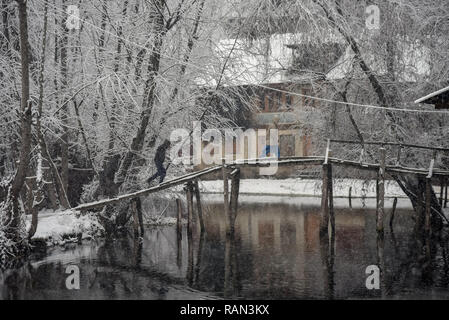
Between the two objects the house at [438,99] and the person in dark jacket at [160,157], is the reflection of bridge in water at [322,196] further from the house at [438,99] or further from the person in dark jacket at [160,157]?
the house at [438,99]

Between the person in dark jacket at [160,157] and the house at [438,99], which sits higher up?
the house at [438,99]

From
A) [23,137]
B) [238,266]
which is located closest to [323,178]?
[238,266]

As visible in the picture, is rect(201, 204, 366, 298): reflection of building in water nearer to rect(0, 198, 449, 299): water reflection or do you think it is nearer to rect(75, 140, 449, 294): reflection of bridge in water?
rect(0, 198, 449, 299): water reflection

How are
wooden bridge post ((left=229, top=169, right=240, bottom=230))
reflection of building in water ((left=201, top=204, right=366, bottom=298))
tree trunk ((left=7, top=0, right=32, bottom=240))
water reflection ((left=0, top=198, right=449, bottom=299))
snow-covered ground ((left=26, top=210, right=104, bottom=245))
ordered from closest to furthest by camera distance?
water reflection ((left=0, top=198, right=449, bottom=299))
reflection of building in water ((left=201, top=204, right=366, bottom=298))
tree trunk ((left=7, top=0, right=32, bottom=240))
snow-covered ground ((left=26, top=210, right=104, bottom=245))
wooden bridge post ((left=229, top=169, right=240, bottom=230))

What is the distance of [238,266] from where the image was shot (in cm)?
1269

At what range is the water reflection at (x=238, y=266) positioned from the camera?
34.2 feet

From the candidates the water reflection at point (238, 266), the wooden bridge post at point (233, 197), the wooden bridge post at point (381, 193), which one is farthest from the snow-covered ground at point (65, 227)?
the wooden bridge post at point (381, 193)

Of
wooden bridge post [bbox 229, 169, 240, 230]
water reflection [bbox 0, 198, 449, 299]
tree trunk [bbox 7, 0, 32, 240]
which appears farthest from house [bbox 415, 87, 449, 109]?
tree trunk [bbox 7, 0, 32, 240]

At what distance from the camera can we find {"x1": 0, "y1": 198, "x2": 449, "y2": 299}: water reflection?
10.4 metres

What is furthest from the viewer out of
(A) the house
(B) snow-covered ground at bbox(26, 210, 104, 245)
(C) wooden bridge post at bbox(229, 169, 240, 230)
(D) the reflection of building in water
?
(C) wooden bridge post at bbox(229, 169, 240, 230)
